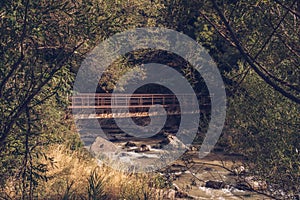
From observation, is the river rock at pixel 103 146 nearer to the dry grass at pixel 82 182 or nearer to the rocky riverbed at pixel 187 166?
the rocky riverbed at pixel 187 166

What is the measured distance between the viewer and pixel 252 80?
24.4 feet

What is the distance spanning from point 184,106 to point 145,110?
3653mm

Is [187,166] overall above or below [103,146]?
above

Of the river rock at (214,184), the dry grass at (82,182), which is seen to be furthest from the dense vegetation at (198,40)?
the river rock at (214,184)

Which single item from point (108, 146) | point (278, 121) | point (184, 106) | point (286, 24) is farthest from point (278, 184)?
point (184, 106)

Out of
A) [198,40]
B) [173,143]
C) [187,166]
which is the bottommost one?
[173,143]

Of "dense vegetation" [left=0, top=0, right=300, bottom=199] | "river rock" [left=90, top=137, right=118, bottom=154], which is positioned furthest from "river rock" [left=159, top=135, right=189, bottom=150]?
"dense vegetation" [left=0, top=0, right=300, bottom=199]

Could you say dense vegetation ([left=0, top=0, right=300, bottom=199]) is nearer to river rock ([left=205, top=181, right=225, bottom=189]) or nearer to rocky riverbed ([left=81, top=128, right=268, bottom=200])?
rocky riverbed ([left=81, top=128, right=268, bottom=200])

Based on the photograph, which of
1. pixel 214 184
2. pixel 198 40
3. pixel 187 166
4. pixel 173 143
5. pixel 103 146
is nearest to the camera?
pixel 198 40

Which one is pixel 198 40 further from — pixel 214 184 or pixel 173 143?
pixel 173 143

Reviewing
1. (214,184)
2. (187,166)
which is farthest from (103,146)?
(187,166)

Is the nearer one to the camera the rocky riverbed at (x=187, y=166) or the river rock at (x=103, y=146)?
the rocky riverbed at (x=187, y=166)

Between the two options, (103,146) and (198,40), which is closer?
(198,40)

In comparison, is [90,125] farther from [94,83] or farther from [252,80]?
[252,80]
